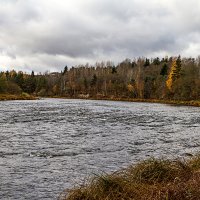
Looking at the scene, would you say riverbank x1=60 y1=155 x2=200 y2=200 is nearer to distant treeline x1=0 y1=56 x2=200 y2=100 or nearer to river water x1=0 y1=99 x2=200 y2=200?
river water x1=0 y1=99 x2=200 y2=200

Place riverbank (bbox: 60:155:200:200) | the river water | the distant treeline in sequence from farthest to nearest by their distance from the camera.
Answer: the distant treeline, the river water, riverbank (bbox: 60:155:200:200)

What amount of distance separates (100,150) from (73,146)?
2.05 m

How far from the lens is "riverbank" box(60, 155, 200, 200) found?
30.1 feet

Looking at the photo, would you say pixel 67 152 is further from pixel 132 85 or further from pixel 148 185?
pixel 132 85

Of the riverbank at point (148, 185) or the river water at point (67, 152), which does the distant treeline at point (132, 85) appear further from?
the riverbank at point (148, 185)

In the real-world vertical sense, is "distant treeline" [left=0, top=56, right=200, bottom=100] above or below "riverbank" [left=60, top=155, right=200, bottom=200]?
above

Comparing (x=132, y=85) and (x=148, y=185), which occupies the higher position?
(x=132, y=85)

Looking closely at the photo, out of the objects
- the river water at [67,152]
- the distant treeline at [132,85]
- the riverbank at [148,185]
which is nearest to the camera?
the riverbank at [148,185]

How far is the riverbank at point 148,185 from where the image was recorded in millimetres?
9160

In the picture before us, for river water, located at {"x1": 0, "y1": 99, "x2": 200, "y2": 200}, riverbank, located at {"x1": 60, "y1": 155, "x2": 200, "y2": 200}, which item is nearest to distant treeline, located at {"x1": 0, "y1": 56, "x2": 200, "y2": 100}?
river water, located at {"x1": 0, "y1": 99, "x2": 200, "y2": 200}

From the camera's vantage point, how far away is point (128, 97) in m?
125

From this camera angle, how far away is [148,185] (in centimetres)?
1090

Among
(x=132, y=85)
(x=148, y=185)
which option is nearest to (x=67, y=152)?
(x=148, y=185)

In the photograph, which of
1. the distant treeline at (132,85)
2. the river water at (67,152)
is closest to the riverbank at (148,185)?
the river water at (67,152)
